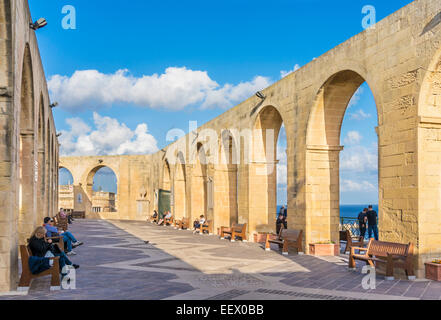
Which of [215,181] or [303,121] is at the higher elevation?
[303,121]

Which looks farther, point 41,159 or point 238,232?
point 238,232

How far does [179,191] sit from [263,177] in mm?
12285

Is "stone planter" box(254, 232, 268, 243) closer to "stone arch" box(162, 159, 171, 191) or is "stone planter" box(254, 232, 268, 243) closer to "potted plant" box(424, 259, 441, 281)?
"potted plant" box(424, 259, 441, 281)

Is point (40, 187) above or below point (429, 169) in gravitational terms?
below

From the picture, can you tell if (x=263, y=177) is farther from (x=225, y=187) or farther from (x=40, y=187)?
(x=40, y=187)

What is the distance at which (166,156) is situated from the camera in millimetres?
29250

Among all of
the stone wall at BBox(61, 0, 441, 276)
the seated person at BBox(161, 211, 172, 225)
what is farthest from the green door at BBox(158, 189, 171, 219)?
the stone wall at BBox(61, 0, 441, 276)

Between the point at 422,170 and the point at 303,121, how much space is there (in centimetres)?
442

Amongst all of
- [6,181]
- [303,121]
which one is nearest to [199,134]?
[303,121]

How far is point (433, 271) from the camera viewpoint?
25.2 feet

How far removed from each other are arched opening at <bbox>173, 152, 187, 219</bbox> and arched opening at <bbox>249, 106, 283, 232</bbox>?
465 inches

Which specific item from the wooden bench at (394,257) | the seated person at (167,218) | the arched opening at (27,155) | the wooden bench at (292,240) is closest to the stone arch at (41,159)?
the arched opening at (27,155)

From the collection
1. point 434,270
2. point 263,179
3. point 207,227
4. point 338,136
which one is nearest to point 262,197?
point 263,179

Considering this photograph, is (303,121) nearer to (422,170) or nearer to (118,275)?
(422,170)
